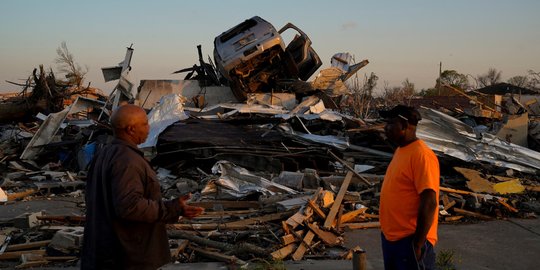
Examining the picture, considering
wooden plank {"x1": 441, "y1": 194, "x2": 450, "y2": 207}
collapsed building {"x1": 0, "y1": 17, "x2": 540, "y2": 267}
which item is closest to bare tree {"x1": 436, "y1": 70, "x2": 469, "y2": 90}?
collapsed building {"x1": 0, "y1": 17, "x2": 540, "y2": 267}

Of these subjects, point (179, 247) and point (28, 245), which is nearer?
point (179, 247)

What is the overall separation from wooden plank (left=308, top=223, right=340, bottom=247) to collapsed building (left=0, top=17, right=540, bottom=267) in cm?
2

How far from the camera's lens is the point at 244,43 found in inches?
523

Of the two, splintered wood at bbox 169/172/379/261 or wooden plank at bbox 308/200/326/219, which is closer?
splintered wood at bbox 169/172/379/261

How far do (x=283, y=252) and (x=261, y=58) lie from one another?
28.4ft

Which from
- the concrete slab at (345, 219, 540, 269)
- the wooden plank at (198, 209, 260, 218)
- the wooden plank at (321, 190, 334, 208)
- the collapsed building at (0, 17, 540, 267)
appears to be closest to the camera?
the concrete slab at (345, 219, 540, 269)

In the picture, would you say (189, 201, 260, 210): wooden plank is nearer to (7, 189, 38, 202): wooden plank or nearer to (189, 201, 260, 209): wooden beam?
(189, 201, 260, 209): wooden beam

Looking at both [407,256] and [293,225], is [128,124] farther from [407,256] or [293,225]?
[293,225]

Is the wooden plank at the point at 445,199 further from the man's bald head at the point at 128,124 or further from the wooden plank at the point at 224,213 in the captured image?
the man's bald head at the point at 128,124

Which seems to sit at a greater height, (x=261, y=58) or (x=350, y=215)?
(x=261, y=58)

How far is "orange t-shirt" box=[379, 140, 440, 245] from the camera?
10.6 ft

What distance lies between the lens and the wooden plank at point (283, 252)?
228 inches

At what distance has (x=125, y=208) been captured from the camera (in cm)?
277

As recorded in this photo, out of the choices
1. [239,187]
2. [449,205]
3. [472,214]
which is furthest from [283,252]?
[472,214]
